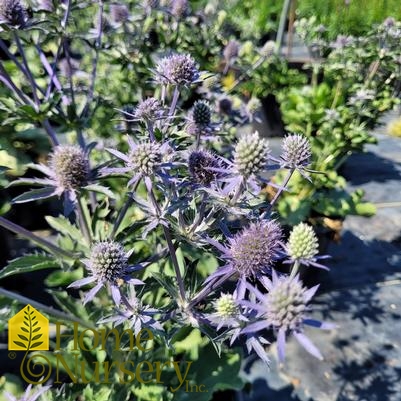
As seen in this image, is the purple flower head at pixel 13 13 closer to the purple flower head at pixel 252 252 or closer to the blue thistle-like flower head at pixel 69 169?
the blue thistle-like flower head at pixel 69 169

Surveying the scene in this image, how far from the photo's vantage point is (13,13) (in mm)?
1078

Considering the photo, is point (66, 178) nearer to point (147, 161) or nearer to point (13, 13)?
point (147, 161)

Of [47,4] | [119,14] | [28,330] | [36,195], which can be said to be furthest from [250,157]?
[119,14]

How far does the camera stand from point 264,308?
0.71 metres

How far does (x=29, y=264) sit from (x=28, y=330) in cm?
20

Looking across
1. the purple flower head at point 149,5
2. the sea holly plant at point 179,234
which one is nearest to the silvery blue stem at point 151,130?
the sea holly plant at point 179,234

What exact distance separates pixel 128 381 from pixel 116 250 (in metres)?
0.60

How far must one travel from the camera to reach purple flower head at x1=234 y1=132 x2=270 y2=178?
80 cm

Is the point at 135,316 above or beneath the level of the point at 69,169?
beneath

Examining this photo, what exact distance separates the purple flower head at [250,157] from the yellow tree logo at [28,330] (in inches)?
30.3

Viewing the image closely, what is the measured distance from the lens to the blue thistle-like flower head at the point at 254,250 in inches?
32.4

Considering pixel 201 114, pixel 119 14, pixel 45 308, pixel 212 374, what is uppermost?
pixel 119 14

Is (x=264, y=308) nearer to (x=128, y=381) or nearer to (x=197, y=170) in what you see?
(x=197, y=170)

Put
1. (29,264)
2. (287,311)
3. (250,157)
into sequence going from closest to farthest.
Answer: (287,311) < (250,157) < (29,264)
